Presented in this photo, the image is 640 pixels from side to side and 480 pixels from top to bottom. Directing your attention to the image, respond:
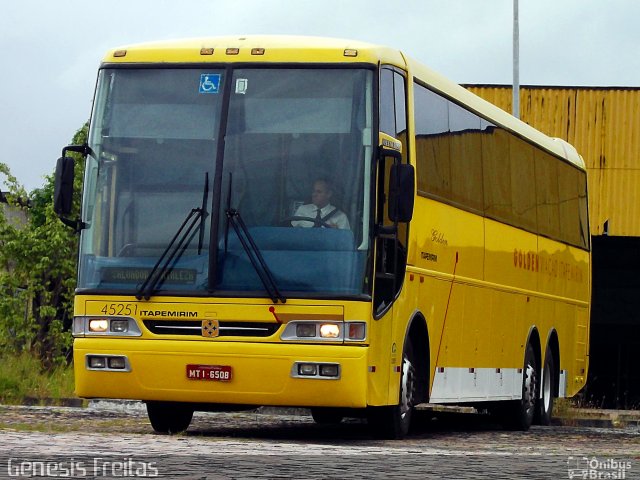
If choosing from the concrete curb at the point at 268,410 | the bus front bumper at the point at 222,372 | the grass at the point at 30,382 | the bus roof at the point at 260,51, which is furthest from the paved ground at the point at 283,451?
the bus roof at the point at 260,51

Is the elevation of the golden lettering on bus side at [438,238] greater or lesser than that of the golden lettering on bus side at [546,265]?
lesser

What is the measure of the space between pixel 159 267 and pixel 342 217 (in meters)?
1.70

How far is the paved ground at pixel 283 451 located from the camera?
34.2 ft

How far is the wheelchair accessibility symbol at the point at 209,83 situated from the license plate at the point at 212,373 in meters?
2.59

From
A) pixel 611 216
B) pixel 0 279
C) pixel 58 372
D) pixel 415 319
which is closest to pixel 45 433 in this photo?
pixel 415 319

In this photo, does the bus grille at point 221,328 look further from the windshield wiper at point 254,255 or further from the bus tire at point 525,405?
the bus tire at point 525,405

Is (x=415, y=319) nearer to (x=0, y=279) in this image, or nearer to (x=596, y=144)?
(x=0, y=279)

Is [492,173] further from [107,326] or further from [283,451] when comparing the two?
[283,451]

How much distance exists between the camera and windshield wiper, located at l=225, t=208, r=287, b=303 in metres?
14.4

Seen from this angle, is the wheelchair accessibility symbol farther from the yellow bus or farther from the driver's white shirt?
the driver's white shirt

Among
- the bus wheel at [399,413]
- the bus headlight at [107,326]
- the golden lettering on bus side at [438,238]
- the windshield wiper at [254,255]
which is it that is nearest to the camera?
the windshield wiper at [254,255]

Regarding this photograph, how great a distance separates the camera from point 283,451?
1272cm

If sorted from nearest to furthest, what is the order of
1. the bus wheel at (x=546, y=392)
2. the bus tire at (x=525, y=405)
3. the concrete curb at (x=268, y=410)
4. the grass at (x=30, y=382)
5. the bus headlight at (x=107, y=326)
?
the bus headlight at (x=107, y=326), the bus tire at (x=525, y=405), the bus wheel at (x=546, y=392), the concrete curb at (x=268, y=410), the grass at (x=30, y=382)

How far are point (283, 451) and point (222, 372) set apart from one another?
6.27ft
